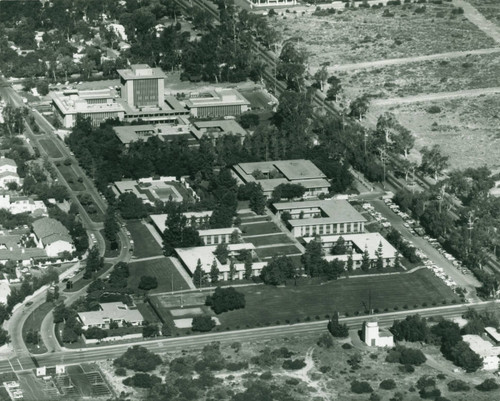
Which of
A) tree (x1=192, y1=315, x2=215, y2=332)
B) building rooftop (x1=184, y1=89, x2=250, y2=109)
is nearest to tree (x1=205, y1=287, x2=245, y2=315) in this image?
tree (x1=192, y1=315, x2=215, y2=332)

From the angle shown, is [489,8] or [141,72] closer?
[141,72]

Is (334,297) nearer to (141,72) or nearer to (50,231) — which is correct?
(50,231)

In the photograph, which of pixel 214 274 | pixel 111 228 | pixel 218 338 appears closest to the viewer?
pixel 218 338

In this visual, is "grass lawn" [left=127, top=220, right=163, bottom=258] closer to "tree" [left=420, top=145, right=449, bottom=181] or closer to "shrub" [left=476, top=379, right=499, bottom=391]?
"tree" [left=420, top=145, right=449, bottom=181]

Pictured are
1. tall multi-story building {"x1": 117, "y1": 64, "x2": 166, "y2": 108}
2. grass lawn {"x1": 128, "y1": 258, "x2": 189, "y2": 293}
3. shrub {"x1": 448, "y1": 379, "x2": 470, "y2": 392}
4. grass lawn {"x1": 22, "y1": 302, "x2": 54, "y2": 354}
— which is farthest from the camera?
tall multi-story building {"x1": 117, "y1": 64, "x2": 166, "y2": 108}

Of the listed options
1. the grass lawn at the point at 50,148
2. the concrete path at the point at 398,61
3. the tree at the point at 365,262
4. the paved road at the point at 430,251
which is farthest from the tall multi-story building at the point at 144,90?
the tree at the point at 365,262

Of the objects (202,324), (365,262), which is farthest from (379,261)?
(202,324)

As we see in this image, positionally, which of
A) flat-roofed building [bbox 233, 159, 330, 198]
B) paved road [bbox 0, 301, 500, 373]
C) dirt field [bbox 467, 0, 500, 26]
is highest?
paved road [bbox 0, 301, 500, 373]
